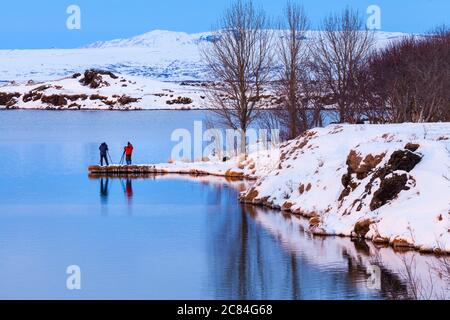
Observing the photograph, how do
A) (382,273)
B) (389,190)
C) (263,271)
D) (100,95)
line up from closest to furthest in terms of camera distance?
(382,273)
(263,271)
(389,190)
(100,95)

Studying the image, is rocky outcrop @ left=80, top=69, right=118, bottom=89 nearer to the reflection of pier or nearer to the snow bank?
the snow bank

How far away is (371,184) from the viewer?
2606cm

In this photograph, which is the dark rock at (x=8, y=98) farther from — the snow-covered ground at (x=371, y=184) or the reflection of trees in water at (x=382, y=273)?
the reflection of trees in water at (x=382, y=273)

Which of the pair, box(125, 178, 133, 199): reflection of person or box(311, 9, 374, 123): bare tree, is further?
box(311, 9, 374, 123): bare tree

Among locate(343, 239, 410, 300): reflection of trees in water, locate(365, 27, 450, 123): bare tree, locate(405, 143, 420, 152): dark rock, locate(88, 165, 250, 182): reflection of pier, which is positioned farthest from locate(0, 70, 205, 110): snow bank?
locate(343, 239, 410, 300): reflection of trees in water

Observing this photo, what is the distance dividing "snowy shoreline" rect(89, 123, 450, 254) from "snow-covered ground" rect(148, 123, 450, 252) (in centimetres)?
2

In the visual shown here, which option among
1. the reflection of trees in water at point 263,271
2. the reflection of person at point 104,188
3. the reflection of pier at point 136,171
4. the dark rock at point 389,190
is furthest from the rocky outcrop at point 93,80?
the dark rock at point 389,190

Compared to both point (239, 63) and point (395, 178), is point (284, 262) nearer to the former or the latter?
point (395, 178)

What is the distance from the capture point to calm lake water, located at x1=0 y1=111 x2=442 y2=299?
18828mm

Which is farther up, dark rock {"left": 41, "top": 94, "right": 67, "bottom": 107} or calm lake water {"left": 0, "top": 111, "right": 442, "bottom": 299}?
dark rock {"left": 41, "top": 94, "right": 67, "bottom": 107}

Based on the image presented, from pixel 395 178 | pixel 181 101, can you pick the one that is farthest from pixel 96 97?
pixel 395 178

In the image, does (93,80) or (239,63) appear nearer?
(239,63)

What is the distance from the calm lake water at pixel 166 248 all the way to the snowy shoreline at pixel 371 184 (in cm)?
76

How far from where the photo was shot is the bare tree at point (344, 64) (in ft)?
170
